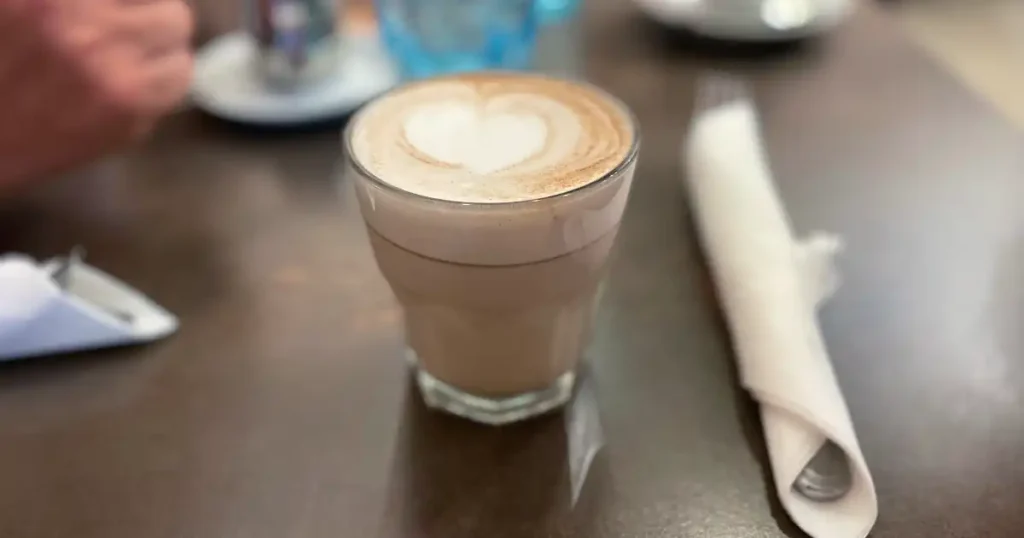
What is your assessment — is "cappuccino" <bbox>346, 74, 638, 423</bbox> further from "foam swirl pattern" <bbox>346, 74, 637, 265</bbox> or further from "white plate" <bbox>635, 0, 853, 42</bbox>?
"white plate" <bbox>635, 0, 853, 42</bbox>

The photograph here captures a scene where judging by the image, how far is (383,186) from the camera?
0.42 meters

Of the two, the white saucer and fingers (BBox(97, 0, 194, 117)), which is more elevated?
fingers (BBox(97, 0, 194, 117))

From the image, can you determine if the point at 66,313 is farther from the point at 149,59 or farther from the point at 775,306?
the point at 775,306

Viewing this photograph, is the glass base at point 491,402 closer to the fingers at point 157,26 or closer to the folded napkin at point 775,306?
the folded napkin at point 775,306

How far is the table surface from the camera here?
1.37ft

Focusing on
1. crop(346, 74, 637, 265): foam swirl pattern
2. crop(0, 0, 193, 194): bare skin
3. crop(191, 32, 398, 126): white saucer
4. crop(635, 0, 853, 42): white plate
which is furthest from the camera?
crop(635, 0, 853, 42): white plate

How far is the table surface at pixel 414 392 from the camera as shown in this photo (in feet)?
1.37

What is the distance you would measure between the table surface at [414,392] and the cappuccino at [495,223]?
0.10 feet

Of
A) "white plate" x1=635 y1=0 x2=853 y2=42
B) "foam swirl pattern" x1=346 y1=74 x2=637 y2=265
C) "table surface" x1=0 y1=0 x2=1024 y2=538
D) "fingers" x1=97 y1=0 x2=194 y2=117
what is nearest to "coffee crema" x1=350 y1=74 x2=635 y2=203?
"foam swirl pattern" x1=346 y1=74 x2=637 y2=265

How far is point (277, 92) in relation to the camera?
0.76m

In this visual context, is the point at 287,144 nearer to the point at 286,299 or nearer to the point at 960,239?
the point at 286,299

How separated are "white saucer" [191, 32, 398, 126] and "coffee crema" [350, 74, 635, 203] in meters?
0.25

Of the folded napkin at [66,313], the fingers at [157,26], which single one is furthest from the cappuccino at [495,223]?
the fingers at [157,26]

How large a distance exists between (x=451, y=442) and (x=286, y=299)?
0.52 feet
